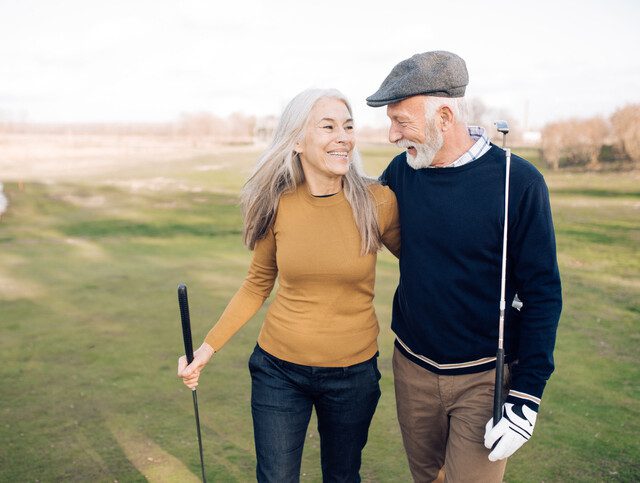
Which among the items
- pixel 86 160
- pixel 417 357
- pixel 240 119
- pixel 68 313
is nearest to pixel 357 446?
pixel 417 357

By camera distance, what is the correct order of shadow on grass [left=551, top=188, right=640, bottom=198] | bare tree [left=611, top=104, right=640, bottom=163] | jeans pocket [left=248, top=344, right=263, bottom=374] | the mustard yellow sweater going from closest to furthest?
1. the mustard yellow sweater
2. jeans pocket [left=248, top=344, right=263, bottom=374]
3. shadow on grass [left=551, top=188, right=640, bottom=198]
4. bare tree [left=611, top=104, right=640, bottom=163]

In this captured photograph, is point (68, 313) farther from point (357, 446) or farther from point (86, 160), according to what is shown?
point (86, 160)

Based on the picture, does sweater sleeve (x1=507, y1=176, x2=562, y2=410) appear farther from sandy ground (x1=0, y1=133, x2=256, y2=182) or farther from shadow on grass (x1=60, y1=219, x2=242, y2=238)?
sandy ground (x1=0, y1=133, x2=256, y2=182)

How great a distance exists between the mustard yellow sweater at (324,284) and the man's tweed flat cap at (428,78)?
41cm

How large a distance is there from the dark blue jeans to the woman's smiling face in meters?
0.75

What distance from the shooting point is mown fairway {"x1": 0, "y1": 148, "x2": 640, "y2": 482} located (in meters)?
3.46

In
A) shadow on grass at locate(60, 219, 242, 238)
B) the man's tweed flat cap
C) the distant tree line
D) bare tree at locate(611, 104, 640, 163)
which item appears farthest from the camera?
the distant tree line

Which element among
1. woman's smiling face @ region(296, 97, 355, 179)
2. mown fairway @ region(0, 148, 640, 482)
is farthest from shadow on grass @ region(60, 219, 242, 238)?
woman's smiling face @ region(296, 97, 355, 179)

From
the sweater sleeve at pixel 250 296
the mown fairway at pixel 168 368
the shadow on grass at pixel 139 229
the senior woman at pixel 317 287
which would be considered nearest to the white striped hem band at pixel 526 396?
the senior woman at pixel 317 287

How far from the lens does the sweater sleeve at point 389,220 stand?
2471 mm

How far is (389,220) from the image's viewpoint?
8.16 feet

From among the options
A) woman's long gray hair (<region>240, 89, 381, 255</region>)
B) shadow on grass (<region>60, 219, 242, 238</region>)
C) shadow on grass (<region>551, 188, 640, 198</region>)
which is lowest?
shadow on grass (<region>551, 188, 640, 198</region>)

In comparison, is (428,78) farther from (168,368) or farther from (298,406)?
(168,368)

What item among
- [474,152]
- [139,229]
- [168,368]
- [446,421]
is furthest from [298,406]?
[139,229]
